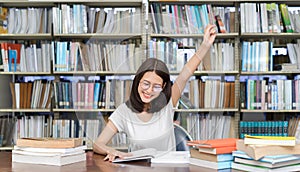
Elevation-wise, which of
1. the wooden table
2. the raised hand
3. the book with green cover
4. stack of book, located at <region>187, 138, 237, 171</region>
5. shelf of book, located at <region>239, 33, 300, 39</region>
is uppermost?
the book with green cover

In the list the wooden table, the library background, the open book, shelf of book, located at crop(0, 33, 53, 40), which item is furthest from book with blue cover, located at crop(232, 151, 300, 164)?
shelf of book, located at crop(0, 33, 53, 40)

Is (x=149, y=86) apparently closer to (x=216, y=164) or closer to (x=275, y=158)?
(x=216, y=164)

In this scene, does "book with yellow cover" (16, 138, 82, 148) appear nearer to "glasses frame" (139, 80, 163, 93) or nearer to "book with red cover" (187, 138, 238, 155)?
"glasses frame" (139, 80, 163, 93)

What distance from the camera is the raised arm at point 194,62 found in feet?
6.41

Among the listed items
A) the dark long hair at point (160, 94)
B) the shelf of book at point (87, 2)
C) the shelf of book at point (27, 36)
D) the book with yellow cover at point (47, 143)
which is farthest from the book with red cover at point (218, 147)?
the shelf of book at point (27, 36)

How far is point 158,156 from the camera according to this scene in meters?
1.84

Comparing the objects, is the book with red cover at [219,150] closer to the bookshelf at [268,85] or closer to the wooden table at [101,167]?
the wooden table at [101,167]

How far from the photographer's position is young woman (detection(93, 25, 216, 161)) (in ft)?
5.97

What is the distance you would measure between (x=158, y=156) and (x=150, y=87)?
0.88ft

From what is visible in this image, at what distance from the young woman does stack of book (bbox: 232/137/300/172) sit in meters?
0.35

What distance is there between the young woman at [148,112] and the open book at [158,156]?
0.02m

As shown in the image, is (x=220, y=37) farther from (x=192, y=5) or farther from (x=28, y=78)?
(x=28, y=78)

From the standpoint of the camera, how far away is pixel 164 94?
1838 millimetres

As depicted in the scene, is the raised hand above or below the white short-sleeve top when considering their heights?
above
